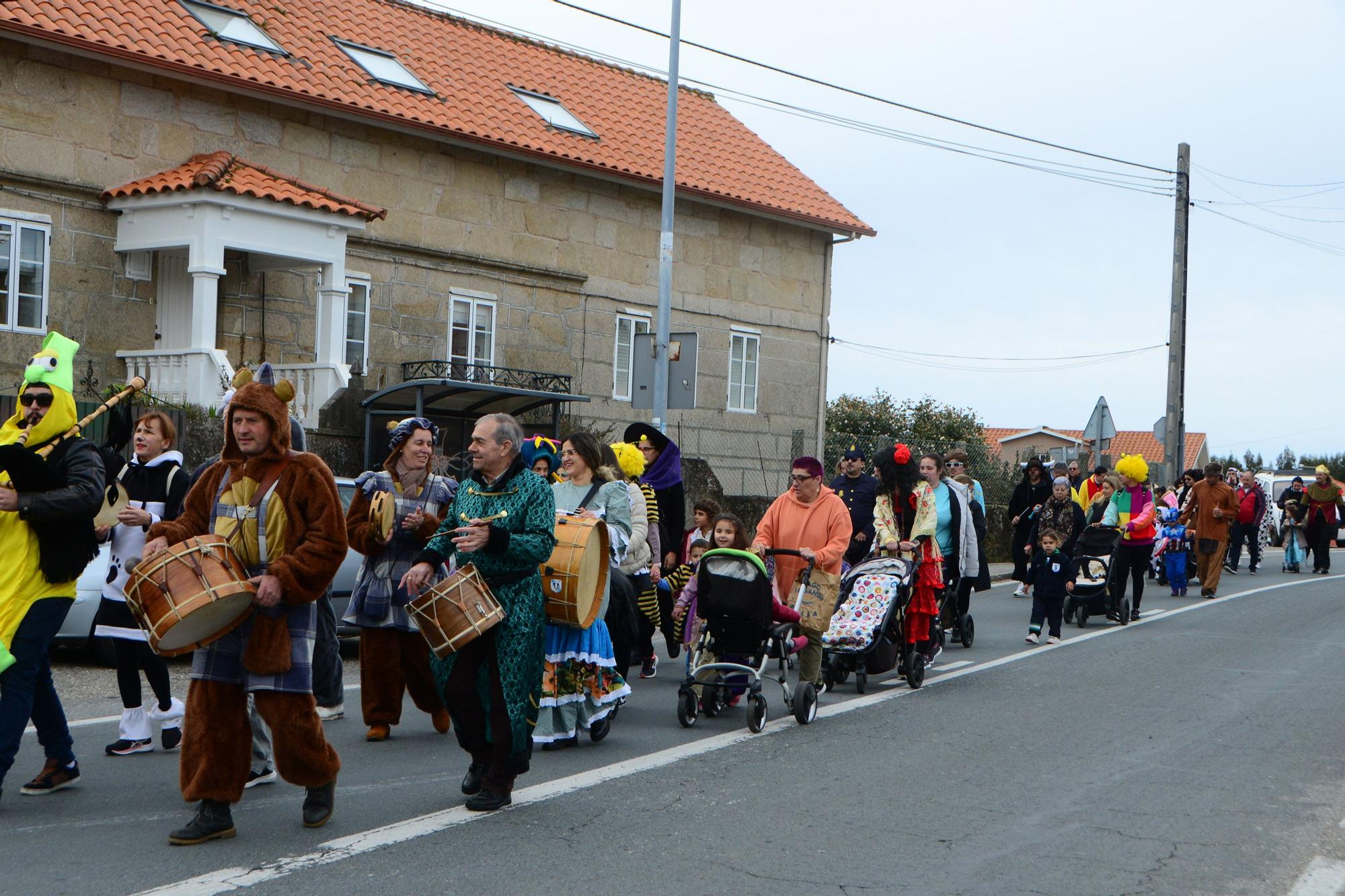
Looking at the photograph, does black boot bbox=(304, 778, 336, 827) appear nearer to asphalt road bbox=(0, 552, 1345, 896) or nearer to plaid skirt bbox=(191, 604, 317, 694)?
asphalt road bbox=(0, 552, 1345, 896)

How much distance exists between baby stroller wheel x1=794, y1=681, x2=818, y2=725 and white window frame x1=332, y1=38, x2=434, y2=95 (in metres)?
16.0

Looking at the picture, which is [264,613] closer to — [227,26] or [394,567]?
[394,567]

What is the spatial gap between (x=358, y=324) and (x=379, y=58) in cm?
477

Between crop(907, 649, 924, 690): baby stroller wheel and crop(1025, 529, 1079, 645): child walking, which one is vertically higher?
crop(1025, 529, 1079, 645): child walking

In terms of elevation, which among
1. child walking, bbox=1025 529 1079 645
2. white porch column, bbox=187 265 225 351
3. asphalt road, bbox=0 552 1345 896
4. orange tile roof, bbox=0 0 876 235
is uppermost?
orange tile roof, bbox=0 0 876 235

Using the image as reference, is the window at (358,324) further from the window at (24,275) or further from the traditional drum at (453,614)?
the traditional drum at (453,614)

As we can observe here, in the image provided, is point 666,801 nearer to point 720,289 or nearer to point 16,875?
point 16,875

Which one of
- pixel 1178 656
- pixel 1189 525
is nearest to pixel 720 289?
pixel 1189 525

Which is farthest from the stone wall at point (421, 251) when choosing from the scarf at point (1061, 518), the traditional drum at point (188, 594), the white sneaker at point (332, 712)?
the traditional drum at point (188, 594)

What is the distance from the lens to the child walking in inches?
543

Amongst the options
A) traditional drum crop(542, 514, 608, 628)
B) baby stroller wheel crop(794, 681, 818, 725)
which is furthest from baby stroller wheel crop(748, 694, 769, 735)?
traditional drum crop(542, 514, 608, 628)

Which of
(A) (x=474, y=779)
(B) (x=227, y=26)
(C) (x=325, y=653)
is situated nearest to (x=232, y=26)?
(B) (x=227, y=26)

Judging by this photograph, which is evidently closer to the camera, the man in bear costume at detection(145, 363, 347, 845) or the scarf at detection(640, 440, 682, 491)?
the man in bear costume at detection(145, 363, 347, 845)

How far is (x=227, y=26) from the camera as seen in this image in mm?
20766
